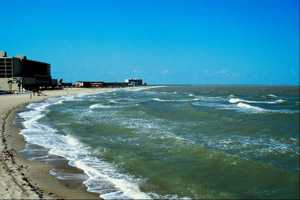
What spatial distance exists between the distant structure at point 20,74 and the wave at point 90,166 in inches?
2847

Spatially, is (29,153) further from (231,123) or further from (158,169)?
(231,123)

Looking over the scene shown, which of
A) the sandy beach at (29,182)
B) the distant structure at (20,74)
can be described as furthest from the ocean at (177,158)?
the distant structure at (20,74)

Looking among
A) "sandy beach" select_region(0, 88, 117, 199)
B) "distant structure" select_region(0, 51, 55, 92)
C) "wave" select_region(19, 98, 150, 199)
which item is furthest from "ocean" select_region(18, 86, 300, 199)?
Result: "distant structure" select_region(0, 51, 55, 92)

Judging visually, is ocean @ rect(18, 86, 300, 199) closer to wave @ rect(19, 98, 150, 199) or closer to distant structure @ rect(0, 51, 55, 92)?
wave @ rect(19, 98, 150, 199)

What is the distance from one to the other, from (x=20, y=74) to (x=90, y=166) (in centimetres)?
10531

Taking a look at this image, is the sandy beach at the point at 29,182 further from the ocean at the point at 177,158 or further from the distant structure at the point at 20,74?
the distant structure at the point at 20,74

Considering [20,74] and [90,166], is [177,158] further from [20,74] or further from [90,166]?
[20,74]

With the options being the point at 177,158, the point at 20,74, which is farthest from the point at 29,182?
the point at 20,74

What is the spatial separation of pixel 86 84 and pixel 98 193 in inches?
6025

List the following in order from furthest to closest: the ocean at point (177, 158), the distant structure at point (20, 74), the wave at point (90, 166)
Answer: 1. the distant structure at point (20, 74)
2. the ocean at point (177, 158)
3. the wave at point (90, 166)

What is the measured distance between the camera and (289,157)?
14.6 meters

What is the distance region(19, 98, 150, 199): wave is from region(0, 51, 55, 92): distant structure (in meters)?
72.3

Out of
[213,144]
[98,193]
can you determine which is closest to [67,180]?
[98,193]

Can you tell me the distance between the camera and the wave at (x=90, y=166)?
1045cm
